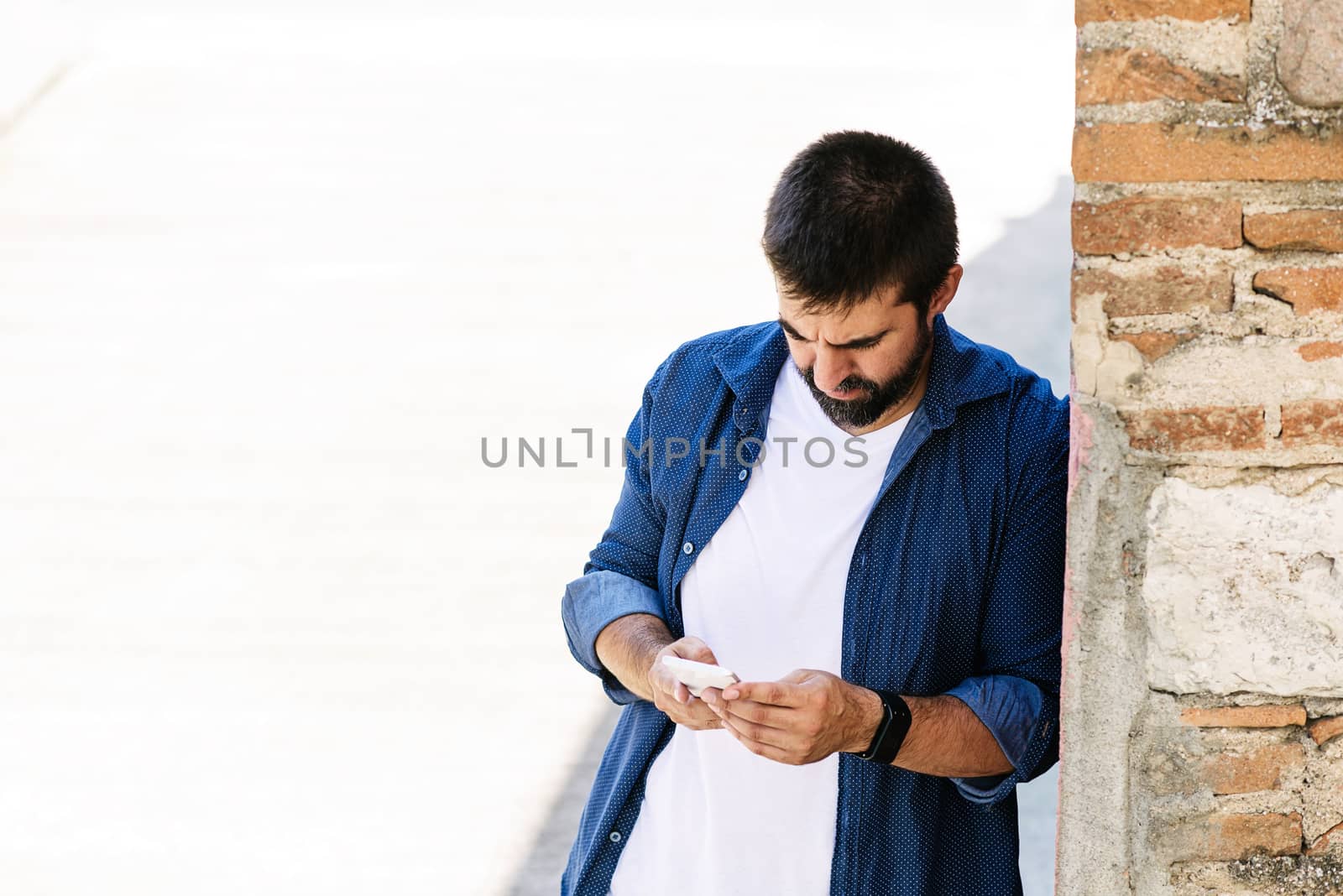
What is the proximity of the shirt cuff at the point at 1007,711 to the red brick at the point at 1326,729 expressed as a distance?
38 cm

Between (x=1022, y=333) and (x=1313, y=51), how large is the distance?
682cm

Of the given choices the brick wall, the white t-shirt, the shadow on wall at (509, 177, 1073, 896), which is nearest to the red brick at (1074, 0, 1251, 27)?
the brick wall

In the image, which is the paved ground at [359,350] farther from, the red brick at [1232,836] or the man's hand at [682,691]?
the red brick at [1232,836]

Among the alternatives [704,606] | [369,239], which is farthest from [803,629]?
[369,239]

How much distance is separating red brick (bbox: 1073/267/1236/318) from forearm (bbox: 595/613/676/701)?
891 mm

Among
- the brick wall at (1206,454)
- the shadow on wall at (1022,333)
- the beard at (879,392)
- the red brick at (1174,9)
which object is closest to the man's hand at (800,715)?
the brick wall at (1206,454)

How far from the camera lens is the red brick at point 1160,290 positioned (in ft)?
5.74

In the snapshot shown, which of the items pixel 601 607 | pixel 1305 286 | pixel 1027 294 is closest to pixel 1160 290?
pixel 1305 286

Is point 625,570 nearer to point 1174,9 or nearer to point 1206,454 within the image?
point 1206,454

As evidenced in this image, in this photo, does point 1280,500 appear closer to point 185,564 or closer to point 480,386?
point 185,564

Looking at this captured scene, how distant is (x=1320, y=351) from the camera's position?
5.71 feet

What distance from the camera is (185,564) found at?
20.6 ft

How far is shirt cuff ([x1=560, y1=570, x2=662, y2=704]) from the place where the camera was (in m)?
2.40

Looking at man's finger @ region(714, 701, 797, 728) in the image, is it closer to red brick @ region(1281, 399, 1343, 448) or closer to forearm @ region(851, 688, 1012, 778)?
forearm @ region(851, 688, 1012, 778)
